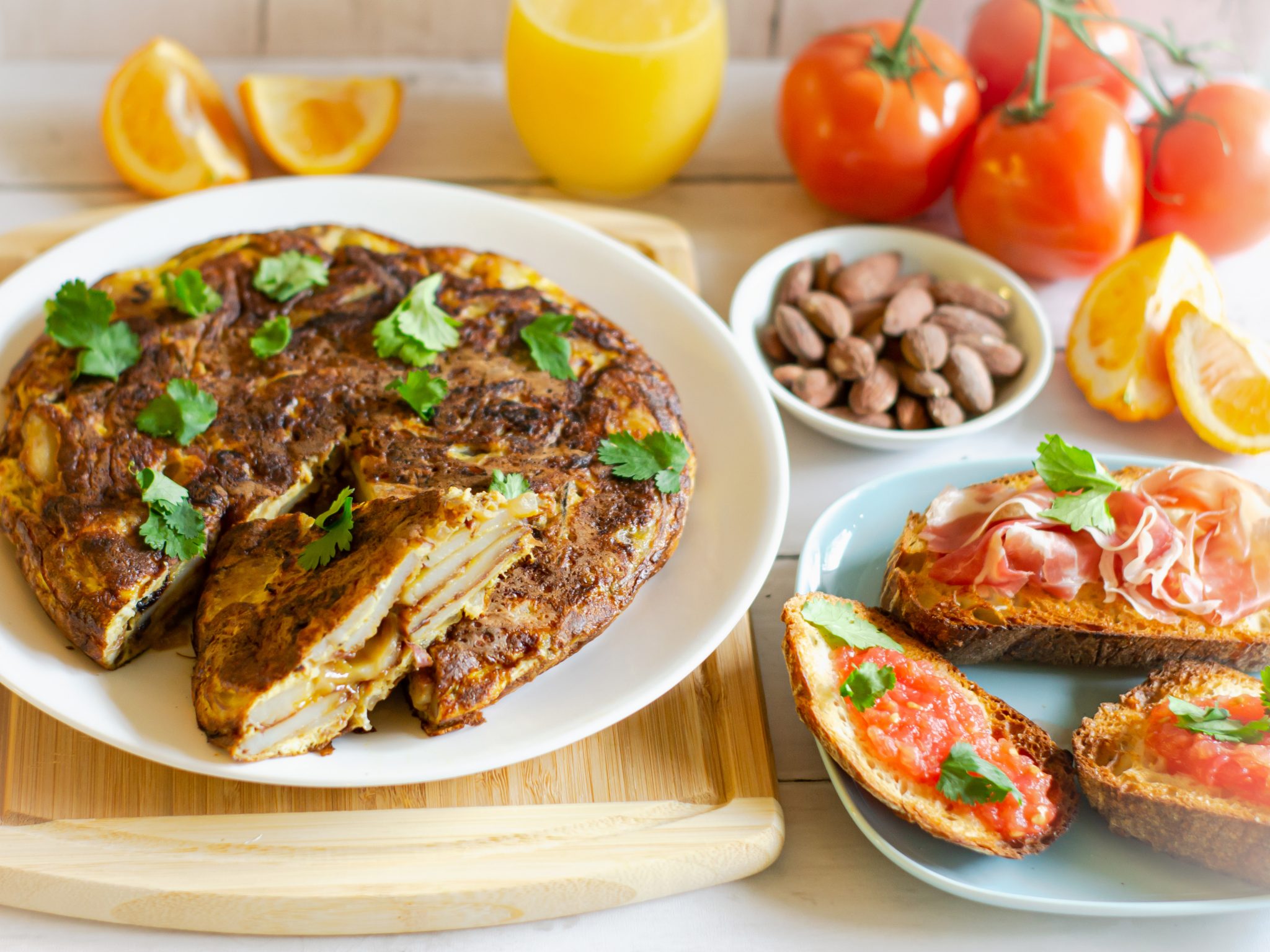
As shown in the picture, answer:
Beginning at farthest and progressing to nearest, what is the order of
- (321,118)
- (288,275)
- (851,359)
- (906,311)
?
(321,118), (906,311), (851,359), (288,275)

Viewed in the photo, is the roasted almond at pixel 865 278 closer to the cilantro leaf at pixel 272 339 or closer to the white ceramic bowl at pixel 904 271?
the white ceramic bowl at pixel 904 271

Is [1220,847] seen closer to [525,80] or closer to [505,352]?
[505,352]

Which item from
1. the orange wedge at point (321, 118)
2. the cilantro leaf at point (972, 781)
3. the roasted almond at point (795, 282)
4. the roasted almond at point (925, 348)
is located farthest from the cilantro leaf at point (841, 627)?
the orange wedge at point (321, 118)

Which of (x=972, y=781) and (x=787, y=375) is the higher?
(x=787, y=375)

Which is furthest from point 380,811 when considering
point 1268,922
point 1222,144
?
point 1222,144

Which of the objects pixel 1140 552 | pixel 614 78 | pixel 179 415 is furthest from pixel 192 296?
pixel 1140 552

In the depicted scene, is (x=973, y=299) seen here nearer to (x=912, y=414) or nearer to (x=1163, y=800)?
(x=912, y=414)

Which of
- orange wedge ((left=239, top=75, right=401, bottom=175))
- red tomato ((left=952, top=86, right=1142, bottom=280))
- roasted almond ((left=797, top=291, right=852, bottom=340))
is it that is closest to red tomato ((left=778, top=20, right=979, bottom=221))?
red tomato ((left=952, top=86, right=1142, bottom=280))
